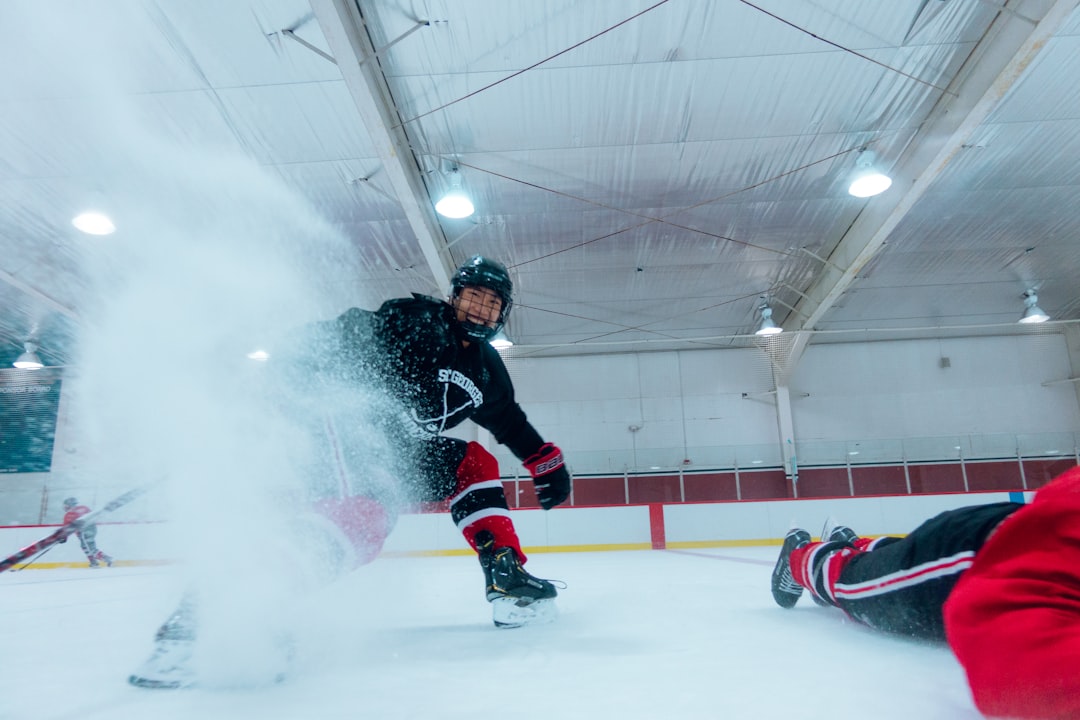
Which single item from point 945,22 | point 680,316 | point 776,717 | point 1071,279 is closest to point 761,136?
point 945,22

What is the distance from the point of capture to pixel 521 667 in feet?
4.37

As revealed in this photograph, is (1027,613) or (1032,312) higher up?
(1032,312)

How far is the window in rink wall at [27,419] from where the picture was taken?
38.1 feet

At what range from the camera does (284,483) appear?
61.4 inches

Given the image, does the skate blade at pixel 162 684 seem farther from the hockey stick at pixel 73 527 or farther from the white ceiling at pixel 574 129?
the white ceiling at pixel 574 129

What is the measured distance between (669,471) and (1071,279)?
26.0 feet

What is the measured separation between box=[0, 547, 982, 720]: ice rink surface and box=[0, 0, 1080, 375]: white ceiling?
188 centimetres

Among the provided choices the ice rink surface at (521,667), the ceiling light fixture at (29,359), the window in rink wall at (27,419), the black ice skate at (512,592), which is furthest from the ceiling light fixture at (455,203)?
the window in rink wall at (27,419)

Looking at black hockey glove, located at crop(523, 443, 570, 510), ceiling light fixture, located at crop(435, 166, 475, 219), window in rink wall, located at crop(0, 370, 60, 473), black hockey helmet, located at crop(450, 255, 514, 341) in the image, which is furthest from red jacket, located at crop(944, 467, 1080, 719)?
window in rink wall, located at crop(0, 370, 60, 473)

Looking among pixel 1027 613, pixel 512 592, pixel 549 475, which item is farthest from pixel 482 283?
pixel 1027 613

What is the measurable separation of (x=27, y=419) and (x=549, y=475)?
44.8ft

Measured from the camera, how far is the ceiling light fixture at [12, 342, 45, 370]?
10766 millimetres

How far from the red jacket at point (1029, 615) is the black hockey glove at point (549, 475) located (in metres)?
1.64

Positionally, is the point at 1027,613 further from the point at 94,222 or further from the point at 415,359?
the point at 94,222
